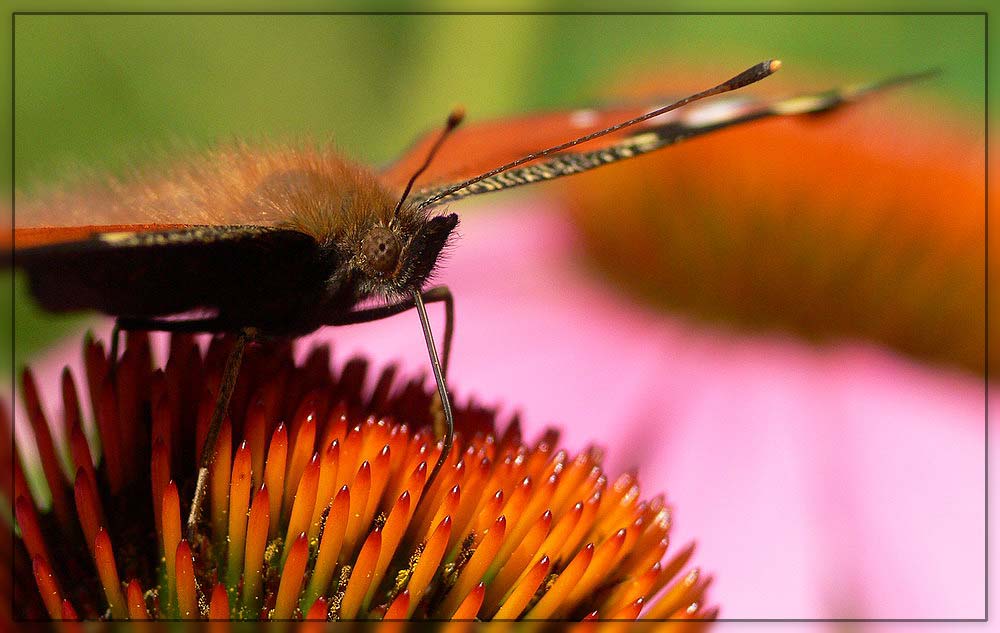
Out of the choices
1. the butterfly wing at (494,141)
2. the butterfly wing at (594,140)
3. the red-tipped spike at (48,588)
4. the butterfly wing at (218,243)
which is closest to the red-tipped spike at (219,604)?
the red-tipped spike at (48,588)

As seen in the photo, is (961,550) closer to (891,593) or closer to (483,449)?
(891,593)

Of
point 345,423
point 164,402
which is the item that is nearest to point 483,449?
point 345,423

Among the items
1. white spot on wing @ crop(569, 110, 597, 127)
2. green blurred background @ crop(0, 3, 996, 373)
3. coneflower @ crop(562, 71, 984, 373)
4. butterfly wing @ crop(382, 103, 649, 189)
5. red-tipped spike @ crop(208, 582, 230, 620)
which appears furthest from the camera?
green blurred background @ crop(0, 3, 996, 373)

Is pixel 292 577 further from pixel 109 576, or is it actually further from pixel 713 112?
pixel 713 112

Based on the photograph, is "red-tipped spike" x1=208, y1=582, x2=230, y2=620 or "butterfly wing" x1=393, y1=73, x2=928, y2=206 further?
"butterfly wing" x1=393, y1=73, x2=928, y2=206

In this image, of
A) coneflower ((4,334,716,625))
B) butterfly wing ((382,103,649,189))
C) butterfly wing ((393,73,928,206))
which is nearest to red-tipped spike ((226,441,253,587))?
coneflower ((4,334,716,625))

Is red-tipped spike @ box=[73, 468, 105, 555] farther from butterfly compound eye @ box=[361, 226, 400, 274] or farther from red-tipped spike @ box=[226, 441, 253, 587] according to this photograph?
butterfly compound eye @ box=[361, 226, 400, 274]
